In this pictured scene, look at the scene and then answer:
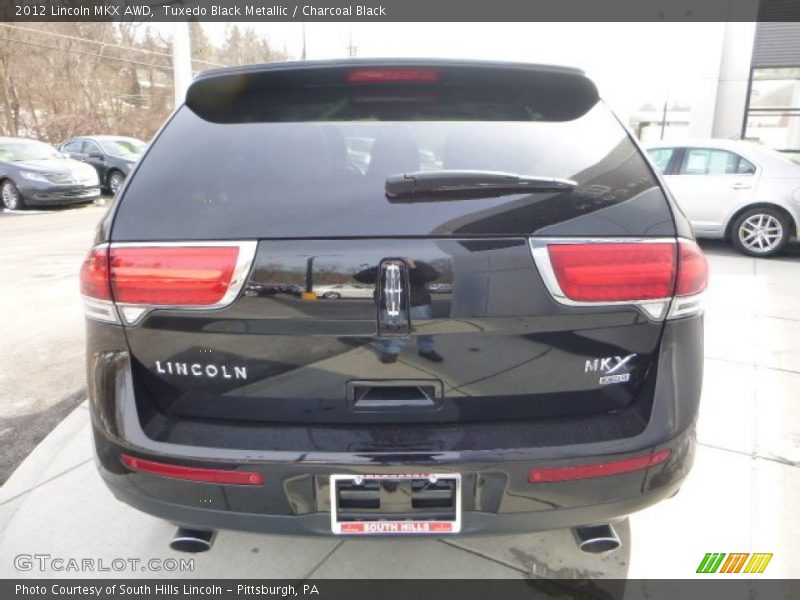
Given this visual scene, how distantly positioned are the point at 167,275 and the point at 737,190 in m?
8.46

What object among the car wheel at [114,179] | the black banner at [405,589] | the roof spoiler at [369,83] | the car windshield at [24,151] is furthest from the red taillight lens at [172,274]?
the car wheel at [114,179]

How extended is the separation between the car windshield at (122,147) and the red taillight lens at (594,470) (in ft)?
56.1

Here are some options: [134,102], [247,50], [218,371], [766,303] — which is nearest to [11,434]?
[218,371]

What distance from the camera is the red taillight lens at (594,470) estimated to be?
1530 millimetres

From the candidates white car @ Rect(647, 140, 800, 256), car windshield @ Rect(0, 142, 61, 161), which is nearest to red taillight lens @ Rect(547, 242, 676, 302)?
white car @ Rect(647, 140, 800, 256)

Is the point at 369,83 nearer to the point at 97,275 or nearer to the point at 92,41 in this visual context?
the point at 97,275

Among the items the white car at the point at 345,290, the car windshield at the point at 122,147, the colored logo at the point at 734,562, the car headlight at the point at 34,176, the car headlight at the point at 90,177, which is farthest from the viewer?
the car windshield at the point at 122,147

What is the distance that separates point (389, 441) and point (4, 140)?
16.3 meters

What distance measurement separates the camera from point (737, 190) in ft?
26.4

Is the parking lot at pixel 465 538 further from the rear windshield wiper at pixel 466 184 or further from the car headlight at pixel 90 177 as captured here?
the car headlight at pixel 90 177

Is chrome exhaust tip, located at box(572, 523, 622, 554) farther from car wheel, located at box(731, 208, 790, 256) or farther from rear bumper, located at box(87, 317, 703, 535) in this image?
car wheel, located at box(731, 208, 790, 256)

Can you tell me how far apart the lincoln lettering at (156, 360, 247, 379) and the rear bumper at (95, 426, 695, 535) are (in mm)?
235

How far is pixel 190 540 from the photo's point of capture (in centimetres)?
185

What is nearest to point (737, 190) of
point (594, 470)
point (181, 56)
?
point (594, 470)
